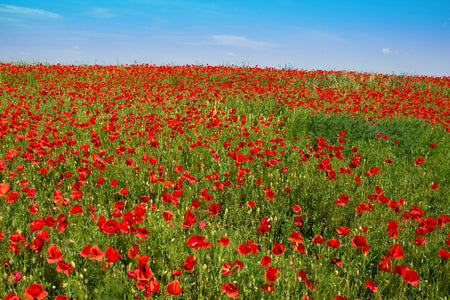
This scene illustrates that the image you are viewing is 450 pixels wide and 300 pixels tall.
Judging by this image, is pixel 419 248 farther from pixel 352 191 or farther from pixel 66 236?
pixel 66 236

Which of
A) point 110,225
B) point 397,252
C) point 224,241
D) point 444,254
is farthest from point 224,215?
point 444,254

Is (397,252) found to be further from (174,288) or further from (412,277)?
(174,288)

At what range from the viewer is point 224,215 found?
304 cm

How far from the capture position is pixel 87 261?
7.73 feet

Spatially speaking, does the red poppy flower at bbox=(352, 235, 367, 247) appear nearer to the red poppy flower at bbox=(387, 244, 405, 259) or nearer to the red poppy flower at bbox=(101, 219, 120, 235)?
the red poppy flower at bbox=(387, 244, 405, 259)

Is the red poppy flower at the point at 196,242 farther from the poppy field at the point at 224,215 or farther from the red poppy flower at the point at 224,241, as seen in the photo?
the red poppy flower at the point at 224,241

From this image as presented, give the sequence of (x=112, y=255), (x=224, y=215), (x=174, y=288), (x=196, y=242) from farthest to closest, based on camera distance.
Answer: (x=224, y=215) → (x=196, y=242) → (x=112, y=255) → (x=174, y=288)

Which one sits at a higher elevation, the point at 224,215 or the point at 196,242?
the point at 196,242

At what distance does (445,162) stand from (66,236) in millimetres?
5856

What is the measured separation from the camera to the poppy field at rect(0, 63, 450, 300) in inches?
84.6

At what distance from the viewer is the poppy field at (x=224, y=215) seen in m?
2.15

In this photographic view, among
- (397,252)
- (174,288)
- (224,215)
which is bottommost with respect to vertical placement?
(224,215)

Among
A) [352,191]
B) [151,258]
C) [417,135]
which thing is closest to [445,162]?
[417,135]

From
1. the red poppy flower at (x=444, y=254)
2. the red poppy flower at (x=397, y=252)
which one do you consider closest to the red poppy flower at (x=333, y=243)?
the red poppy flower at (x=397, y=252)
